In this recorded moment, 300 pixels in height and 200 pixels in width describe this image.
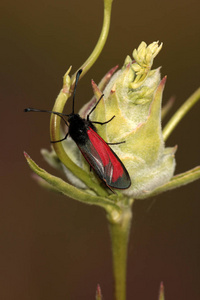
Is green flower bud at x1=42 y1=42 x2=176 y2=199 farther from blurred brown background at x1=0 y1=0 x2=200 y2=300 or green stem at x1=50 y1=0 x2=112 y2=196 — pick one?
blurred brown background at x1=0 y1=0 x2=200 y2=300


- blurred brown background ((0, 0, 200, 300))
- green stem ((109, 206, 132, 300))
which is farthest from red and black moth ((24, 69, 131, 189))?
blurred brown background ((0, 0, 200, 300))

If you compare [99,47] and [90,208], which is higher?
[99,47]

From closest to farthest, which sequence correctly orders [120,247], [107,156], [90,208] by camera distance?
[107,156] < [120,247] < [90,208]

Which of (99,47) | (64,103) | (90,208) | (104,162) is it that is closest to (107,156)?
(104,162)

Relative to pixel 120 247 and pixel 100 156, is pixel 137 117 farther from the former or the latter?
pixel 120 247

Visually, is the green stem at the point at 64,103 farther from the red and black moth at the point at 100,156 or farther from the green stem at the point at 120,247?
the green stem at the point at 120,247

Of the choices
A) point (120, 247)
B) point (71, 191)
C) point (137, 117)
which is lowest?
point (120, 247)
